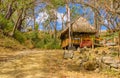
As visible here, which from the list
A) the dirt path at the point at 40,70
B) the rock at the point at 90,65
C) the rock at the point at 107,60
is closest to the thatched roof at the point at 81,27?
the dirt path at the point at 40,70

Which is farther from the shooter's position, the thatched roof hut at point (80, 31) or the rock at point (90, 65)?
the thatched roof hut at point (80, 31)

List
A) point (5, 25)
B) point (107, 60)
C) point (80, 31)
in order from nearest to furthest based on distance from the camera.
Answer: point (107, 60) → point (80, 31) → point (5, 25)

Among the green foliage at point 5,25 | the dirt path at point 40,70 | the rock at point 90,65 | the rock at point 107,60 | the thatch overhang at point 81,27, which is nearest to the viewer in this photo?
the dirt path at point 40,70

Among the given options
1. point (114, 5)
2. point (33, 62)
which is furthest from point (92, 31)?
point (114, 5)

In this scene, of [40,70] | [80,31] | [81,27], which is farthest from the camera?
[81,27]

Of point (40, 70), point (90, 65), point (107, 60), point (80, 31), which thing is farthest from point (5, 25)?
point (107, 60)

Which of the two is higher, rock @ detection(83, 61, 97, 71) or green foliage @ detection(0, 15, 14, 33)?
green foliage @ detection(0, 15, 14, 33)

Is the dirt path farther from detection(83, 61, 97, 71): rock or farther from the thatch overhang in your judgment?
the thatch overhang

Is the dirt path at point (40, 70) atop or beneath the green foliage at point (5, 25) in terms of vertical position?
beneath

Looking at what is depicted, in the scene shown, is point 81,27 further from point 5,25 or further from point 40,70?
point 40,70

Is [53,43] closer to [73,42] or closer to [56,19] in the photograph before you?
[73,42]

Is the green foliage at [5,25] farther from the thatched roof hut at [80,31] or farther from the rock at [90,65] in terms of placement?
the rock at [90,65]

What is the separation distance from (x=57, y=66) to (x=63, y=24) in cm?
4221

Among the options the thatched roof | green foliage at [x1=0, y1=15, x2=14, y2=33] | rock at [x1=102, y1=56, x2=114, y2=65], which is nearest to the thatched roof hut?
the thatched roof
